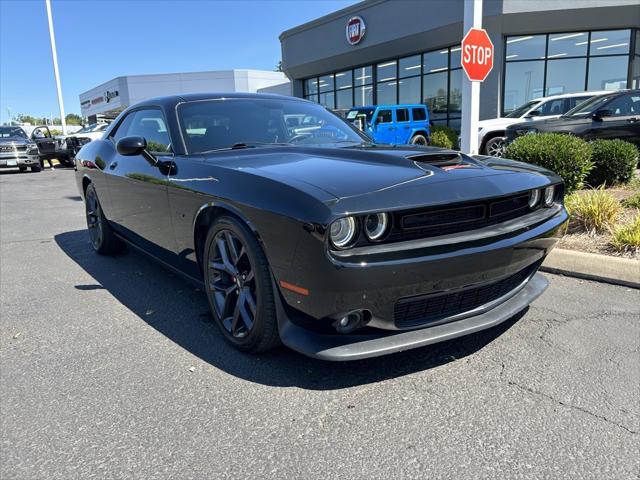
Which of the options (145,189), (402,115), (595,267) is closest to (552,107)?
Answer: (402,115)

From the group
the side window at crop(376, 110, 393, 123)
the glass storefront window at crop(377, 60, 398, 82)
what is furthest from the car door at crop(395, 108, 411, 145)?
the glass storefront window at crop(377, 60, 398, 82)

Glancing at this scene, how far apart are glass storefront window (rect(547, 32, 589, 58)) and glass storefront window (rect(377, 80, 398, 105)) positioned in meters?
6.43

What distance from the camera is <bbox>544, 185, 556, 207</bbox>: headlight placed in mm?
3044

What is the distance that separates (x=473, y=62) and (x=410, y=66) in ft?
49.7

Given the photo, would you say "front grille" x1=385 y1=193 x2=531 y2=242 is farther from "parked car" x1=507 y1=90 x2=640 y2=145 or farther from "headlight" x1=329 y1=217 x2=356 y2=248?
"parked car" x1=507 y1=90 x2=640 y2=145

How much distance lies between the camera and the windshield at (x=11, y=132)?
17.9 m

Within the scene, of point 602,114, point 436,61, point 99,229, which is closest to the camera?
point 99,229


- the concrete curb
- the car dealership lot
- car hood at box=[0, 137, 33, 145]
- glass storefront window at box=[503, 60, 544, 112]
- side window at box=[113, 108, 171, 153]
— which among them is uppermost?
glass storefront window at box=[503, 60, 544, 112]

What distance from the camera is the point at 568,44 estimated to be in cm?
1772

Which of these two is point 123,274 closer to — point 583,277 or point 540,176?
point 540,176

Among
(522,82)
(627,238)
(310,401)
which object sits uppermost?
(522,82)

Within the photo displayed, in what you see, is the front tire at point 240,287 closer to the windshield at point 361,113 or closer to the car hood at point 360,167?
the car hood at point 360,167

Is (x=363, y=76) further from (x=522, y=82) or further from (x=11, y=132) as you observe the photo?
(x=11, y=132)

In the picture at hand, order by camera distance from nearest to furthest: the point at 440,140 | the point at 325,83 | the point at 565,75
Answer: the point at 440,140
the point at 565,75
the point at 325,83
